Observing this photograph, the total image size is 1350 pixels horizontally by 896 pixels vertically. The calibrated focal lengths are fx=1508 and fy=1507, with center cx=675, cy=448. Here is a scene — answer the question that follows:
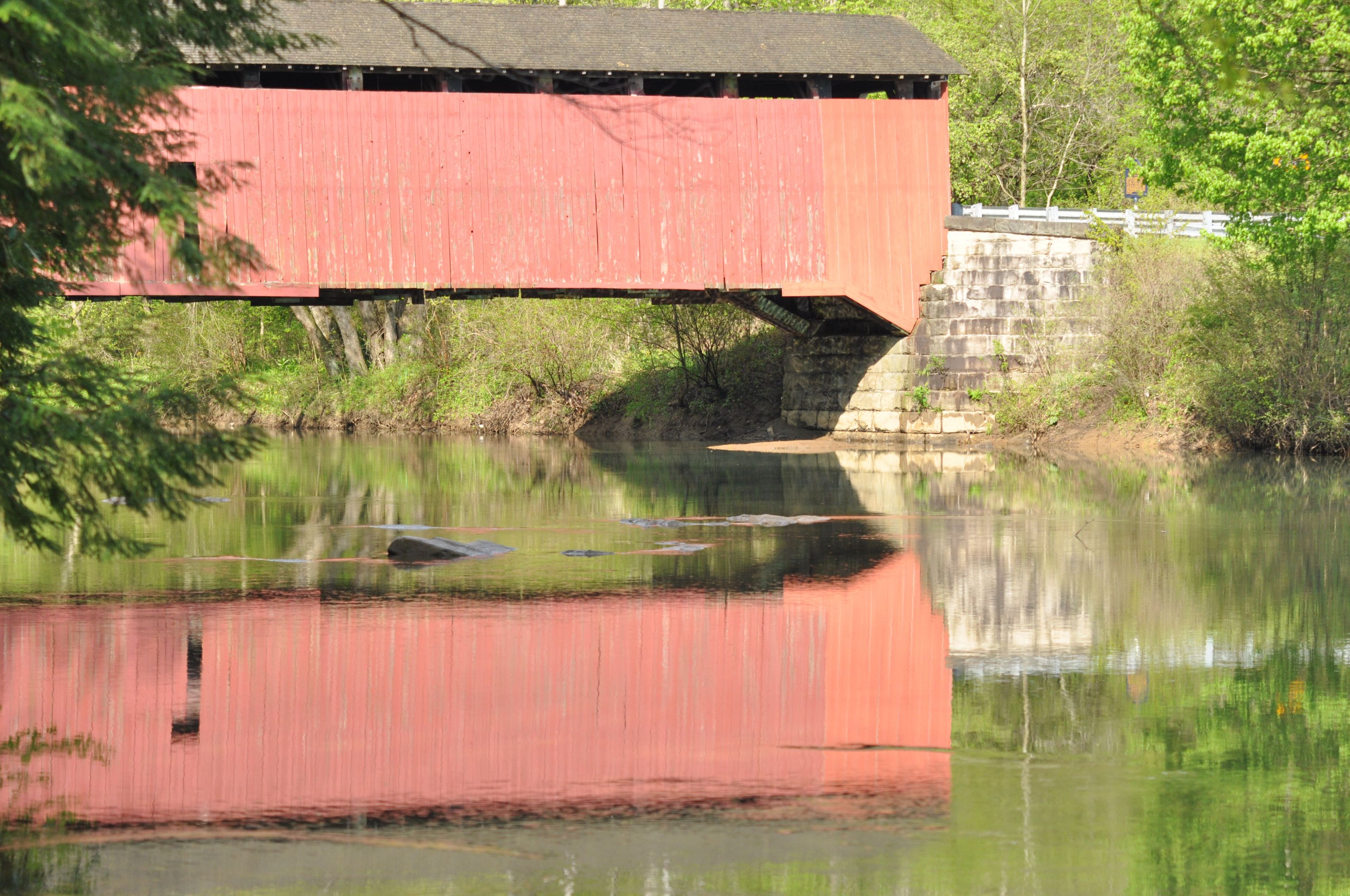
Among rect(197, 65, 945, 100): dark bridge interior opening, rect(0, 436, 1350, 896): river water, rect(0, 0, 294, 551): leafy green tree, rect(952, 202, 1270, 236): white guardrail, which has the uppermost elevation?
rect(197, 65, 945, 100): dark bridge interior opening

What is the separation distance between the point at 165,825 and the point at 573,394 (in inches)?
1256

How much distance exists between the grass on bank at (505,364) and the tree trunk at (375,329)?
20 cm

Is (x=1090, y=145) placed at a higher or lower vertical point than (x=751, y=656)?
higher

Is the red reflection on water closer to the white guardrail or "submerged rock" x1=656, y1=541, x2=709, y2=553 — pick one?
"submerged rock" x1=656, y1=541, x2=709, y2=553

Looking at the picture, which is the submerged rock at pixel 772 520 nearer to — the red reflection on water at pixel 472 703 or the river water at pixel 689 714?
the river water at pixel 689 714

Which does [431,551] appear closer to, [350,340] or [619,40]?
[619,40]

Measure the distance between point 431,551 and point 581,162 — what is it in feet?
47.9

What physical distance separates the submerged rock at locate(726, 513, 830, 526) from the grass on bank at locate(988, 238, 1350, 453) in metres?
11.8

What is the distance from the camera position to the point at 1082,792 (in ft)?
19.7

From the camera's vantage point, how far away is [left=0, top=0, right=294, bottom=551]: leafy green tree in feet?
16.5

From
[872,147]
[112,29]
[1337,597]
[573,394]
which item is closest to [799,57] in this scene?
[872,147]

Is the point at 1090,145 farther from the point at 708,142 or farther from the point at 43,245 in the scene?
the point at 43,245

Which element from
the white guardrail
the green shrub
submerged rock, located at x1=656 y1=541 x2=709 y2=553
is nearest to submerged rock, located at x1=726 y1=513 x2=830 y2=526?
submerged rock, located at x1=656 y1=541 x2=709 y2=553

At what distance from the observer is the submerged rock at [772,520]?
15.7m
